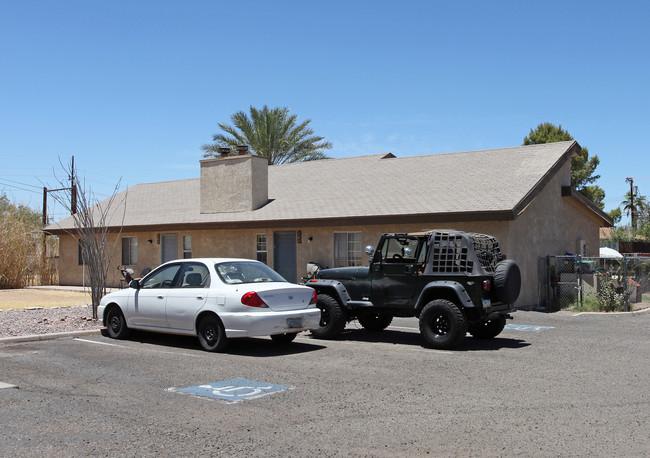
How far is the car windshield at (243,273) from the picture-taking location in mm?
11000

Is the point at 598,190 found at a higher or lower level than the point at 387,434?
higher

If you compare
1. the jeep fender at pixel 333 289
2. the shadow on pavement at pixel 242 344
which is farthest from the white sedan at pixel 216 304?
the jeep fender at pixel 333 289

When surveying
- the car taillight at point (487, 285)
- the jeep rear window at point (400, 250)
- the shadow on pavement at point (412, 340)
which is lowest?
the shadow on pavement at point (412, 340)

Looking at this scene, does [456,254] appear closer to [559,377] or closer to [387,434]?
[559,377]

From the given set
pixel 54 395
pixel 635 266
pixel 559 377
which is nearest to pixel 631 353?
pixel 559 377

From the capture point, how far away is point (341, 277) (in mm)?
12859

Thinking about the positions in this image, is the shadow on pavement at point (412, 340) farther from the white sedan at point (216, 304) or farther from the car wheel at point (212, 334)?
the car wheel at point (212, 334)

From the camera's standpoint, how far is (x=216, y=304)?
414 inches

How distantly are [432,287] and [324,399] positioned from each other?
4595 millimetres

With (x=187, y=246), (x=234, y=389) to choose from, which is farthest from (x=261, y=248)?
(x=234, y=389)

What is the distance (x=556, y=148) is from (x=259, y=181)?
422 inches

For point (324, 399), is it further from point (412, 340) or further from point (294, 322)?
point (412, 340)

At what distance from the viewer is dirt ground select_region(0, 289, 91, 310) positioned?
20031 mm

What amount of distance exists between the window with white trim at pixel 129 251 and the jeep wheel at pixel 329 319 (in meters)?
16.9
